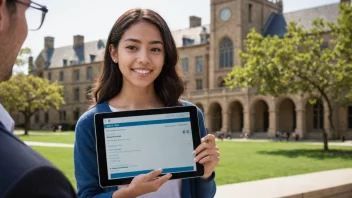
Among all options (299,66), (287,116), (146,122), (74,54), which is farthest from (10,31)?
(74,54)

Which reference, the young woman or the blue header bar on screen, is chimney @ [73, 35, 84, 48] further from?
the blue header bar on screen

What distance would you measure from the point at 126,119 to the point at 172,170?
0.33 meters

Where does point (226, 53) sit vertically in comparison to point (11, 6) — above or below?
above

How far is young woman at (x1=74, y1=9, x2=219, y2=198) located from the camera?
7.43ft

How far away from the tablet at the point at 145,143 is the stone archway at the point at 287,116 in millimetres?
45269

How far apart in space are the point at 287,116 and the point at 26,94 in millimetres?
27455

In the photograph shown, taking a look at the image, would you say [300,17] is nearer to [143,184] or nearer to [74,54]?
[74,54]

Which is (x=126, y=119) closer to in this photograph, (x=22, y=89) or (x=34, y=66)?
(x=22, y=89)

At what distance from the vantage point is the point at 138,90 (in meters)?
2.65

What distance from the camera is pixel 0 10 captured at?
43.8 inches

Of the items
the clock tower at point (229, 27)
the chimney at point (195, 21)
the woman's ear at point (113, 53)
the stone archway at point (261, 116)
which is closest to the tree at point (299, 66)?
the woman's ear at point (113, 53)

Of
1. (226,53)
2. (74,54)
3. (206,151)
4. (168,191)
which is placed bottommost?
(168,191)

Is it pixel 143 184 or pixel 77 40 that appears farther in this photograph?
pixel 77 40

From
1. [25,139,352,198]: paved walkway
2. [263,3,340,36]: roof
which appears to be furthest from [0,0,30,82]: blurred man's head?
[263,3,340,36]: roof
